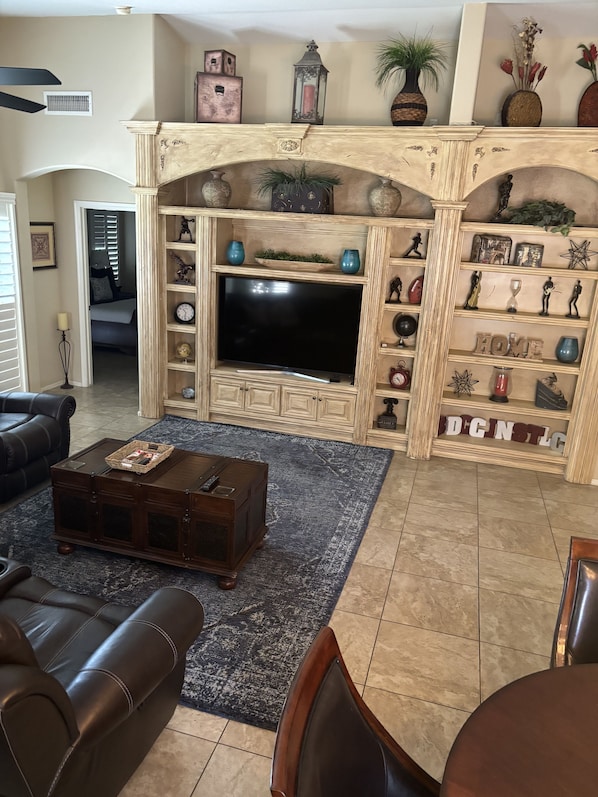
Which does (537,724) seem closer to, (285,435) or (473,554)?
(473,554)

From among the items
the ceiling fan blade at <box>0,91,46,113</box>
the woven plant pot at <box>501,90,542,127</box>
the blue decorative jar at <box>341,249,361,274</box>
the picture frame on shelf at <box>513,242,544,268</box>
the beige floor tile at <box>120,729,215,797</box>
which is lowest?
the beige floor tile at <box>120,729,215,797</box>

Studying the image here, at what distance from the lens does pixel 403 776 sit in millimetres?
1521

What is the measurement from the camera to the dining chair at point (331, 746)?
116 cm

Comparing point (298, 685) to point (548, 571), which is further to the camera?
point (548, 571)

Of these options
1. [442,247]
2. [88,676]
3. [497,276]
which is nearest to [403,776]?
[88,676]

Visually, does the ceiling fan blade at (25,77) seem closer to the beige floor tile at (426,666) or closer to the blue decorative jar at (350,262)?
the blue decorative jar at (350,262)

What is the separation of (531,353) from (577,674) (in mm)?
4148

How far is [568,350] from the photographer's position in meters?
5.12

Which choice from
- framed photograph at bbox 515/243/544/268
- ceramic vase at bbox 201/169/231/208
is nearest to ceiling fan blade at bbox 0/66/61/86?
ceramic vase at bbox 201/169/231/208

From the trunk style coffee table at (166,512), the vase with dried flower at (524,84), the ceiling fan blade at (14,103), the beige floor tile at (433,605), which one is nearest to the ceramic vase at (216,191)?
the ceiling fan blade at (14,103)

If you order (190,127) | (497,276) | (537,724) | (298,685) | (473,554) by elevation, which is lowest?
(473,554)

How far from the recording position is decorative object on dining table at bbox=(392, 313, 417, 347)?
18.2 feet

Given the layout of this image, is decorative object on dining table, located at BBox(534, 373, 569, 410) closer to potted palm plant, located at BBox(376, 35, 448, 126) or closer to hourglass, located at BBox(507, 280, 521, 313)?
hourglass, located at BBox(507, 280, 521, 313)

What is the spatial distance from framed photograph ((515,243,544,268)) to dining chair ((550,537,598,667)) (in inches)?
144
